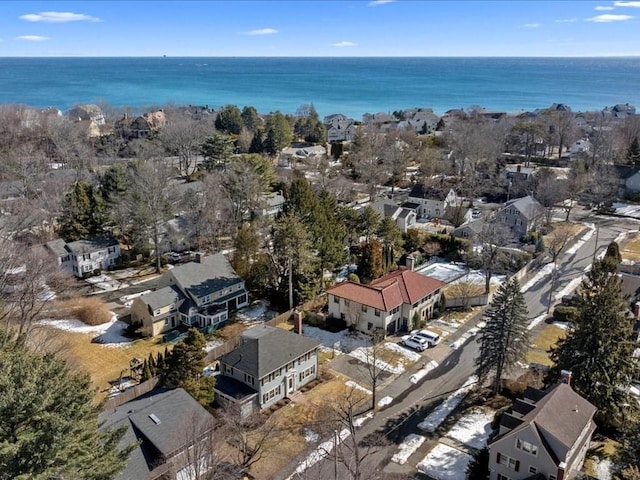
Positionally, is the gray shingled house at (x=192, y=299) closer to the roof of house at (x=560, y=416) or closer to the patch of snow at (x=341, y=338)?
the patch of snow at (x=341, y=338)

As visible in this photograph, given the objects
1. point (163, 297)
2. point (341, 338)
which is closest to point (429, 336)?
point (341, 338)

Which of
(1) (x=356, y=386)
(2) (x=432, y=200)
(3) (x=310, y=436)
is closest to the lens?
A: (3) (x=310, y=436)

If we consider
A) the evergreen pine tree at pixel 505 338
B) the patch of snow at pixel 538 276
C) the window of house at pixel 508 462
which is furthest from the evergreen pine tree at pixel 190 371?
the patch of snow at pixel 538 276

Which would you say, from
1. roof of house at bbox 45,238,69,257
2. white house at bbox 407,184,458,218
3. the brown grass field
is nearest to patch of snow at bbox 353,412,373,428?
the brown grass field

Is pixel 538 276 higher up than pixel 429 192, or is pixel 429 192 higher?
pixel 429 192

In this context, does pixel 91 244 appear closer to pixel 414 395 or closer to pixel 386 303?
pixel 386 303

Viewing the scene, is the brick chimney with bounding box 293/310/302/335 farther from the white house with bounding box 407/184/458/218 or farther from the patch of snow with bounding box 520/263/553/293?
the white house with bounding box 407/184/458/218

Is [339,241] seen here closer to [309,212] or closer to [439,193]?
[309,212]
